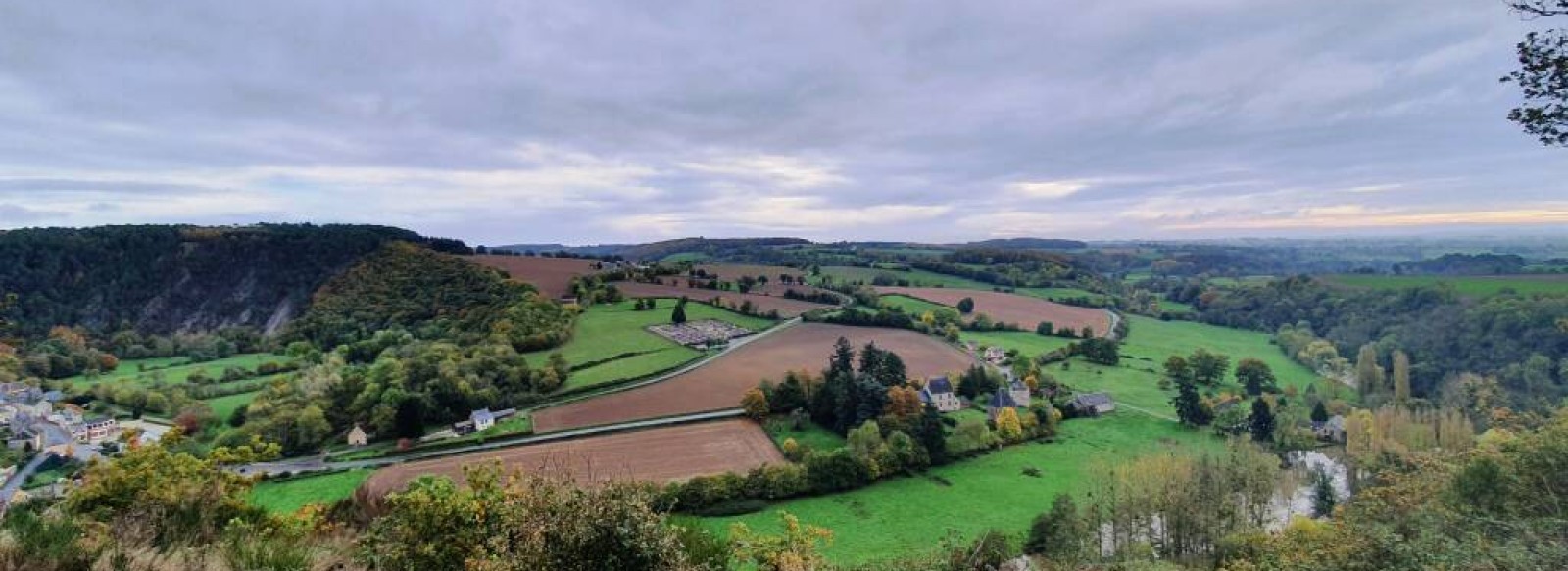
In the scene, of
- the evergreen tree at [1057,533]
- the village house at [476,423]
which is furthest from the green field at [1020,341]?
the village house at [476,423]

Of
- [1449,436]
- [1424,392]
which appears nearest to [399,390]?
[1449,436]

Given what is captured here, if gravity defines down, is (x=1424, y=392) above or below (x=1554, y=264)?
below

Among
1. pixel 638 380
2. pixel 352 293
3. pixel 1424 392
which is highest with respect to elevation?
pixel 352 293

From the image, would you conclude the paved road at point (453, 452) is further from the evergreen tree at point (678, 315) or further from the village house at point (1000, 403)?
the evergreen tree at point (678, 315)

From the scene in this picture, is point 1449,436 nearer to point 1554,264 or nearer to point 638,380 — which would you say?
point 638,380

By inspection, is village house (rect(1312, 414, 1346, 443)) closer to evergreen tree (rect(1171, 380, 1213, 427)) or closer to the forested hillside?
evergreen tree (rect(1171, 380, 1213, 427))

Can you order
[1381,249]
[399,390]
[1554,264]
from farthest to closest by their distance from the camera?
[1381,249]
[1554,264]
[399,390]
